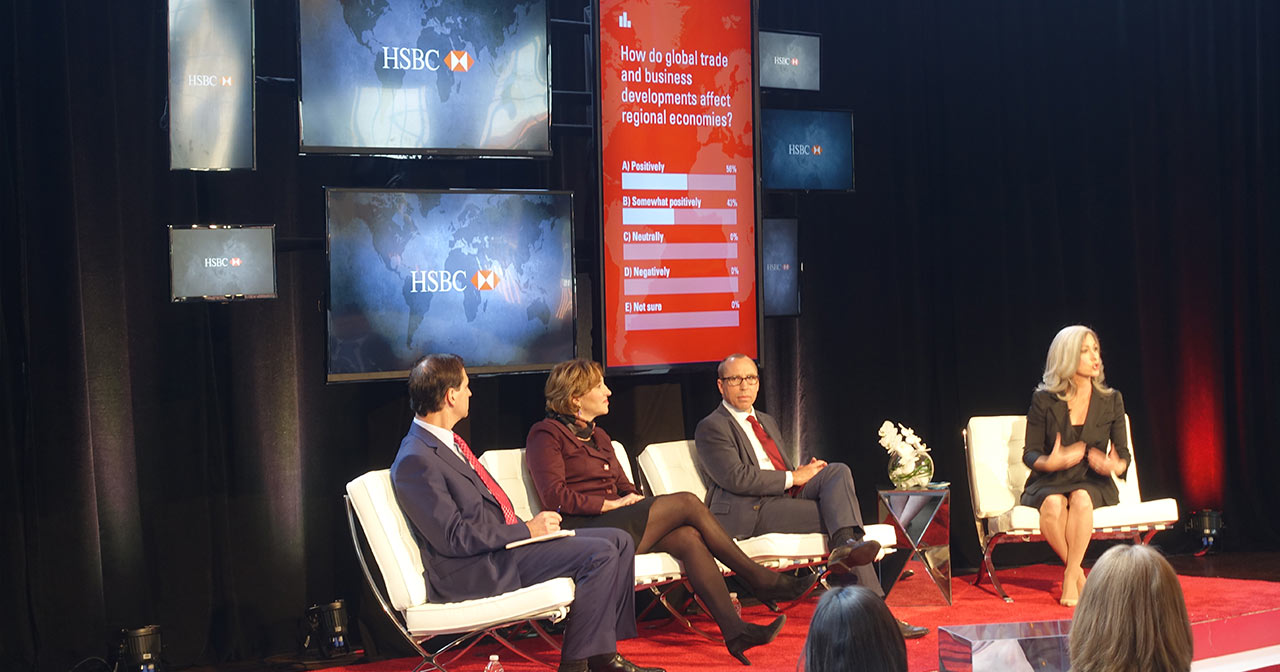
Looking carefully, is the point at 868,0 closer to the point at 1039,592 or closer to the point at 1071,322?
the point at 1071,322

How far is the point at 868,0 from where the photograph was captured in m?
6.70

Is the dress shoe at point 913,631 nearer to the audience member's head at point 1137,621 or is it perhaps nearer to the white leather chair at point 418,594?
the white leather chair at point 418,594

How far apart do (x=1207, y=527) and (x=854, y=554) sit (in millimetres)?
3102

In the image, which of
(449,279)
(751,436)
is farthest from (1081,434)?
(449,279)

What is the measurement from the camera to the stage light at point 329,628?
5.07 m

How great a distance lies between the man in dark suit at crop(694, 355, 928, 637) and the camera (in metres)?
5.19

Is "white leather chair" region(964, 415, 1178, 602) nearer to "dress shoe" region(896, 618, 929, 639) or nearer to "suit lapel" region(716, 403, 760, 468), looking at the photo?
"dress shoe" region(896, 618, 929, 639)

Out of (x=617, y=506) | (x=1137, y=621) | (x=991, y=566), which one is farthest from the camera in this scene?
(x=991, y=566)

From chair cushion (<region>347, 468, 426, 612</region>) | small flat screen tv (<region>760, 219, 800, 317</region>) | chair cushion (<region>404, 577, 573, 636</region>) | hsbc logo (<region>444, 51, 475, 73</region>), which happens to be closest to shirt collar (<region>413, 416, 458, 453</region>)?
chair cushion (<region>347, 468, 426, 612</region>)

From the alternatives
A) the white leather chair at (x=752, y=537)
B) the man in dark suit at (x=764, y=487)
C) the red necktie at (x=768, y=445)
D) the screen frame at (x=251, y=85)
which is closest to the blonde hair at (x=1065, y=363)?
the white leather chair at (x=752, y=537)

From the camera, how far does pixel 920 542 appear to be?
5.71 m

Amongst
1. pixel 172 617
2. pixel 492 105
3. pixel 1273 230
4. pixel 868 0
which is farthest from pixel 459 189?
pixel 1273 230

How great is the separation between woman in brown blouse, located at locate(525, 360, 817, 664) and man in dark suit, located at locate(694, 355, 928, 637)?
27cm

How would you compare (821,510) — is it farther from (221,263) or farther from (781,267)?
(221,263)
